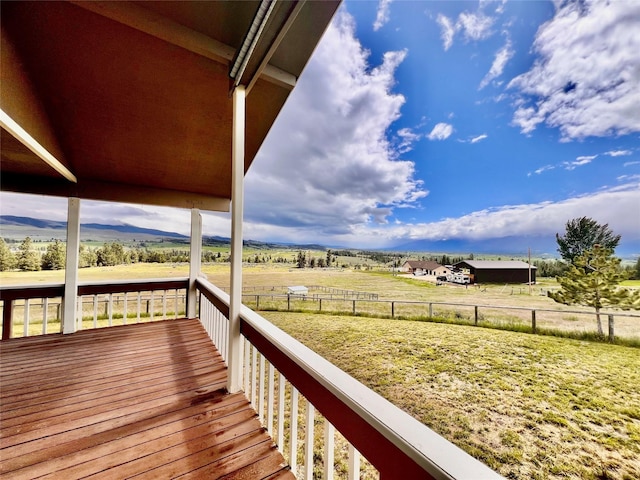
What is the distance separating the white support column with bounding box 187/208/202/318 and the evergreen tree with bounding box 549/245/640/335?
8939 millimetres

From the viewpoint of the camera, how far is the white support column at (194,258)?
3951 mm

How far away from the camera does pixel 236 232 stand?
1893 mm

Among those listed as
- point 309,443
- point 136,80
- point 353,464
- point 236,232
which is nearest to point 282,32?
point 236,232

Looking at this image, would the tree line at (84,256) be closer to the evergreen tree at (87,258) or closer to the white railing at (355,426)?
the evergreen tree at (87,258)

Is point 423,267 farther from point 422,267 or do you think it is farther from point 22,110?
point 22,110

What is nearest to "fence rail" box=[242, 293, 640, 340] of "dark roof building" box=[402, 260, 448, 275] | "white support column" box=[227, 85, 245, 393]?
"dark roof building" box=[402, 260, 448, 275]

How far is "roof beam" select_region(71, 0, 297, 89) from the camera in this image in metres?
1.47

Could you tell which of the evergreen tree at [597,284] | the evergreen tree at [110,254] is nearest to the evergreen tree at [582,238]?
the evergreen tree at [597,284]

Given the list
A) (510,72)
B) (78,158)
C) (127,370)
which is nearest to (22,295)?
(78,158)

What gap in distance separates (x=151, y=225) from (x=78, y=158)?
4.95ft

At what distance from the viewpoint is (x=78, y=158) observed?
289cm

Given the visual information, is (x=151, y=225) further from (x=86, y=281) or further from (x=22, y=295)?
(x=22, y=295)

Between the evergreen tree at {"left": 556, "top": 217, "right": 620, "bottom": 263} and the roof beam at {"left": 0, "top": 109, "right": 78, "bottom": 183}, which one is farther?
the evergreen tree at {"left": 556, "top": 217, "right": 620, "bottom": 263}

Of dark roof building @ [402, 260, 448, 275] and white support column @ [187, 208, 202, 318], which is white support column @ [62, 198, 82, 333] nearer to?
white support column @ [187, 208, 202, 318]
